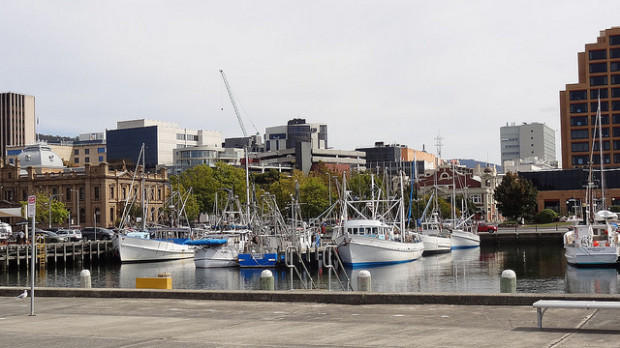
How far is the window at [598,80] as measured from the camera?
17125cm

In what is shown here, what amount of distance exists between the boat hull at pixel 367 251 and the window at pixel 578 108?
101 meters

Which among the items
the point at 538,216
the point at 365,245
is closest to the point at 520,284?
the point at 365,245

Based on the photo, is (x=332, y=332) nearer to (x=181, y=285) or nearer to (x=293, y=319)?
(x=293, y=319)

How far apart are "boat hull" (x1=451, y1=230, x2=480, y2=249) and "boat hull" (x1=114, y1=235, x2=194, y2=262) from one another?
40.3 metres

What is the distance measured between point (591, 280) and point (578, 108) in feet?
381

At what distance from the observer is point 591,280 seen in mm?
65062

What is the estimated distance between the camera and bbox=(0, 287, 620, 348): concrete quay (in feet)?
66.7

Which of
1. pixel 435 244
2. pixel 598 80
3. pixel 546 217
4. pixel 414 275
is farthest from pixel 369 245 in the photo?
pixel 598 80

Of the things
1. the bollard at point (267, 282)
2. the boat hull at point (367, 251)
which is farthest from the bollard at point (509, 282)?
the boat hull at point (367, 251)

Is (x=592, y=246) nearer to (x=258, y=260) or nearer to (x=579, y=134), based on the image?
(x=258, y=260)

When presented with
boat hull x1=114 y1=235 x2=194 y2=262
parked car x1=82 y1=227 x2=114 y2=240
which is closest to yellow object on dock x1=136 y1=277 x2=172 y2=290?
boat hull x1=114 y1=235 x2=194 y2=262

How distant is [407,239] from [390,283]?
29.0 metres

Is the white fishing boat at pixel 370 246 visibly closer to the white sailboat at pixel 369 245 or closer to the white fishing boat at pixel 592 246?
the white sailboat at pixel 369 245

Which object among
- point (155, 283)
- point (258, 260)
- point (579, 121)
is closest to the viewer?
point (155, 283)
